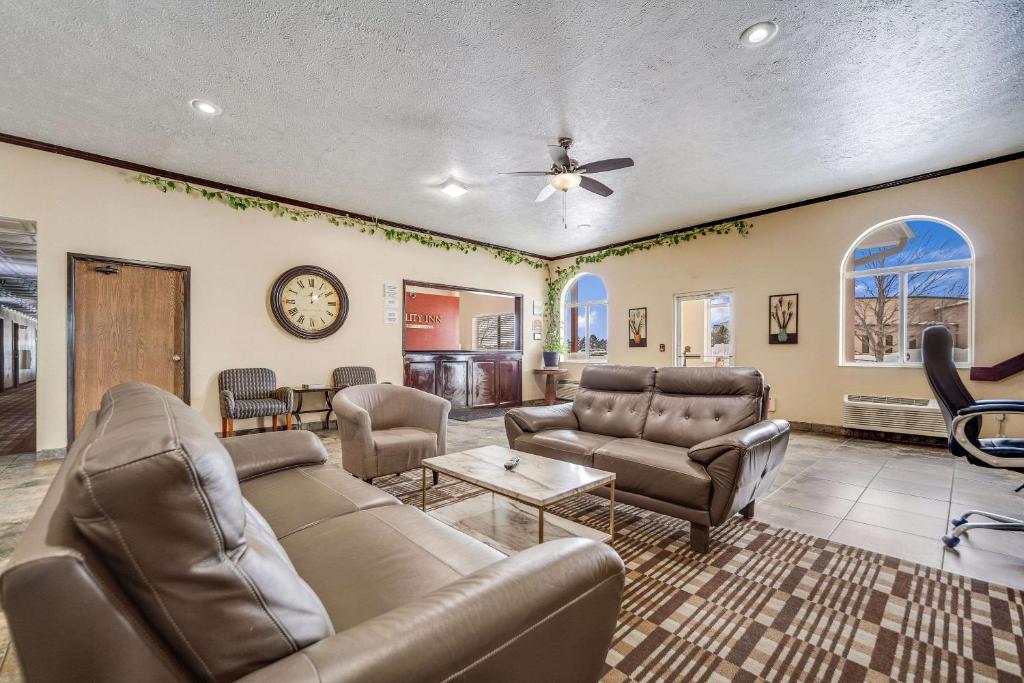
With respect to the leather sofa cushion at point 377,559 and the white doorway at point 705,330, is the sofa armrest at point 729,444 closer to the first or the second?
the leather sofa cushion at point 377,559

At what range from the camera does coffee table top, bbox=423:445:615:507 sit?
6.91 feet

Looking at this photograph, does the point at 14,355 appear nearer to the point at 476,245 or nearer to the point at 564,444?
the point at 476,245

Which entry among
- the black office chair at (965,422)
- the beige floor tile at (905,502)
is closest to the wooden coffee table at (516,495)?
the black office chair at (965,422)

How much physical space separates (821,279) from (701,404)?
3725 millimetres

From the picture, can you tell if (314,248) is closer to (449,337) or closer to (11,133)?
(11,133)

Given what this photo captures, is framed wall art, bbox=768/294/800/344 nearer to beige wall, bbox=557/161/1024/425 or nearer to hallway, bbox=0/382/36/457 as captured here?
beige wall, bbox=557/161/1024/425

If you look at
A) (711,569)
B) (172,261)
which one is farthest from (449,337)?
(711,569)

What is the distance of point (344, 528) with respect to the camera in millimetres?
1562

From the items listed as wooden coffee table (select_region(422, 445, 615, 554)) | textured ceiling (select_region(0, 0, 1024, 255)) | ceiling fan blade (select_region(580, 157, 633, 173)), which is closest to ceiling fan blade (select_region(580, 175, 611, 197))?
ceiling fan blade (select_region(580, 157, 633, 173))

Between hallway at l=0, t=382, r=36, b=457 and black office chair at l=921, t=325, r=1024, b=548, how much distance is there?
7.64 m

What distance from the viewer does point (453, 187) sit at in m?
4.91

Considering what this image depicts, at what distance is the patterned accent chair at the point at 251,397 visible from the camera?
472 centimetres

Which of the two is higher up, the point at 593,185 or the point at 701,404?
the point at 593,185

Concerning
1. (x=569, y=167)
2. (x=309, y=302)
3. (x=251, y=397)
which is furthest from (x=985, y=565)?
(x=309, y=302)
